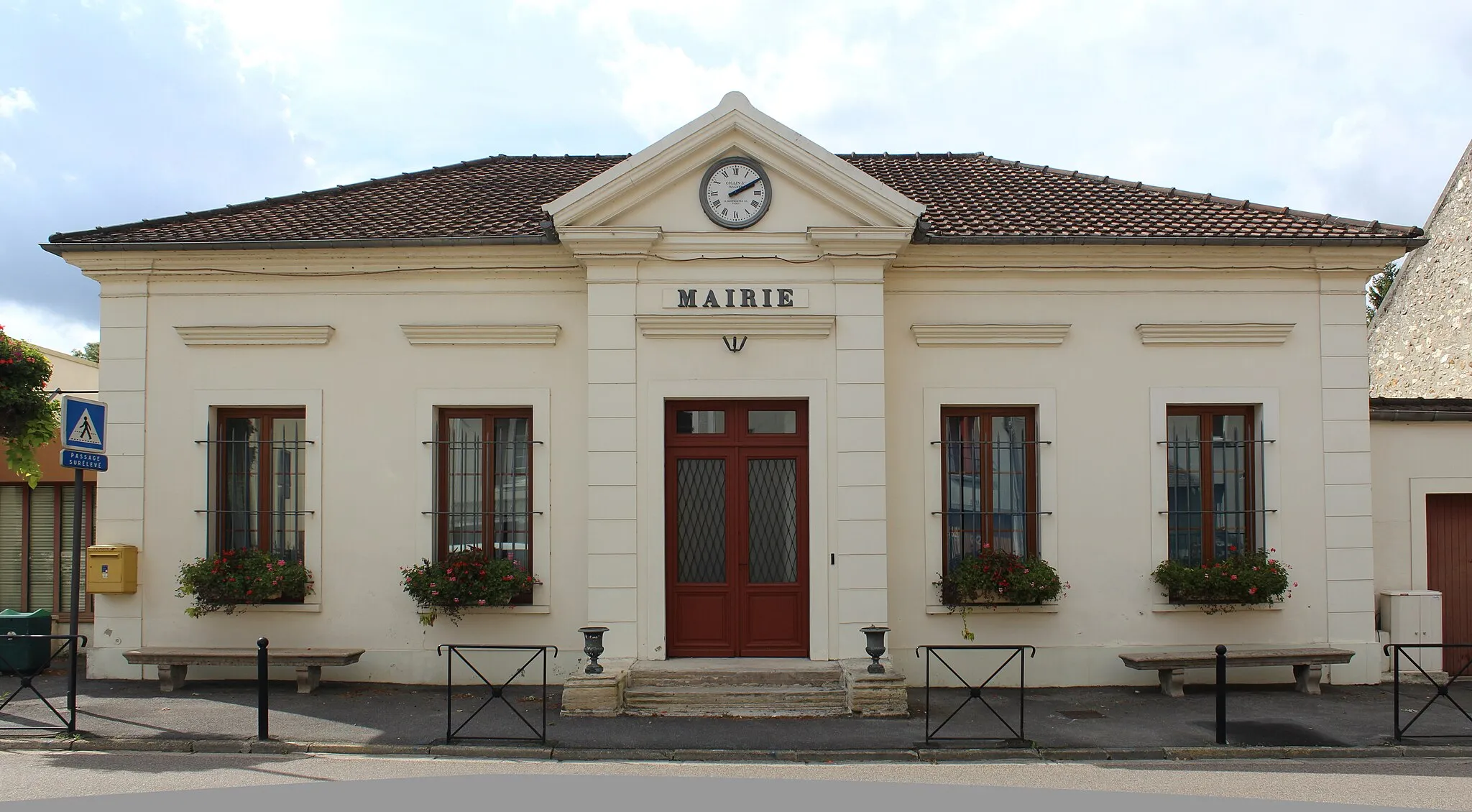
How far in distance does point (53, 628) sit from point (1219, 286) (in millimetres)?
13545

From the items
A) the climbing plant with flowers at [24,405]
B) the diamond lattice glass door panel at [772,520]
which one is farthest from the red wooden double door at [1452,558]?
the climbing plant with flowers at [24,405]

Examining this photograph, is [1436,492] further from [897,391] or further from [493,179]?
[493,179]

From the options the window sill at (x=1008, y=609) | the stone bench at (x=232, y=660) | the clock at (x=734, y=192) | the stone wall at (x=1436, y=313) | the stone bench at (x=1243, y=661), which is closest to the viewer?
the stone bench at (x=1243, y=661)

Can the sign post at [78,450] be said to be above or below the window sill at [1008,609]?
above

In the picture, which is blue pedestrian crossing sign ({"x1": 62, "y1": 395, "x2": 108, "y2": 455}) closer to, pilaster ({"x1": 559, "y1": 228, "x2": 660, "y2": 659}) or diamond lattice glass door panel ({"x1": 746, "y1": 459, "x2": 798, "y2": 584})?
pilaster ({"x1": 559, "y1": 228, "x2": 660, "y2": 659})

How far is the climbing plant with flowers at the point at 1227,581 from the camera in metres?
9.60

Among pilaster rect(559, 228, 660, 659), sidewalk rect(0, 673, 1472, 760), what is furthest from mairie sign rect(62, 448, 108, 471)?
pilaster rect(559, 228, 660, 659)

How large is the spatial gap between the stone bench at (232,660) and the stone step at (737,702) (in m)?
3.12

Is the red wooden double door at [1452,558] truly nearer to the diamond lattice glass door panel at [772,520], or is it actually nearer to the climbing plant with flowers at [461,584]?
the diamond lattice glass door panel at [772,520]

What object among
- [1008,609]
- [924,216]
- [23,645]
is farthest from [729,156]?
[23,645]

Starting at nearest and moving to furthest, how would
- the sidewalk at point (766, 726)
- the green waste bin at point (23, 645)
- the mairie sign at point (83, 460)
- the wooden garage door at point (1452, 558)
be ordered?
the sidewalk at point (766, 726), the mairie sign at point (83, 460), the green waste bin at point (23, 645), the wooden garage door at point (1452, 558)

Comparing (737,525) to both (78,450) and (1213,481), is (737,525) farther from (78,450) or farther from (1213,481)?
(78,450)

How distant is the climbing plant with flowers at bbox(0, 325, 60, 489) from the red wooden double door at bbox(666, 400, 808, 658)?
268 inches

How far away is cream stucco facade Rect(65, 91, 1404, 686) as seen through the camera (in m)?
9.88
